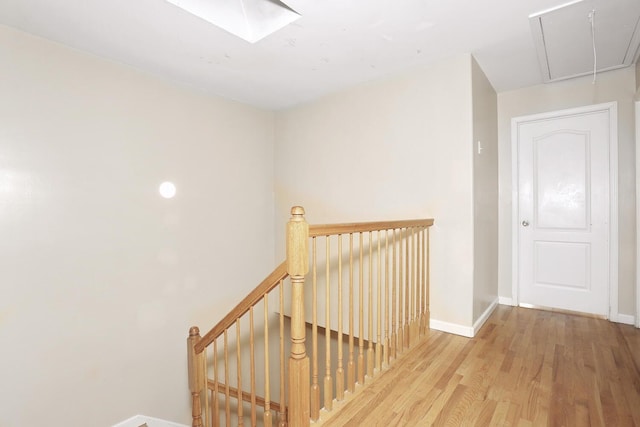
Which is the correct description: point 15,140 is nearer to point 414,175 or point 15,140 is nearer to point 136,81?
point 136,81

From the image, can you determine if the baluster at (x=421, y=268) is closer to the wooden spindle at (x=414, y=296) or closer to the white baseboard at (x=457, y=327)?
the wooden spindle at (x=414, y=296)

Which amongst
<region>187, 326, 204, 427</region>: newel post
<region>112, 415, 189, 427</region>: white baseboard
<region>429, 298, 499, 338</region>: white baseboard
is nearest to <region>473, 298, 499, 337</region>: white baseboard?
<region>429, 298, 499, 338</region>: white baseboard

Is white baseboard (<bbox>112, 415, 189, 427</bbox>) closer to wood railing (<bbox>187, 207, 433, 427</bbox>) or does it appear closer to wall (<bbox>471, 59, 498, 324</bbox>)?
wood railing (<bbox>187, 207, 433, 427</bbox>)

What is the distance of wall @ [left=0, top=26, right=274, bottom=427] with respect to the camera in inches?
84.0

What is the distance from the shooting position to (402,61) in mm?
2633

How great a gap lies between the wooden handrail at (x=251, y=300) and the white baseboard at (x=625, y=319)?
321 centimetres

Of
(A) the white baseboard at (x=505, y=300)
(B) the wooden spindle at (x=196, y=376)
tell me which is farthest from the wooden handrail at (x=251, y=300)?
(A) the white baseboard at (x=505, y=300)

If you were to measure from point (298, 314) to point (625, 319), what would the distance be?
10.4ft

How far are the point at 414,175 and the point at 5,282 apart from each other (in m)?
3.13

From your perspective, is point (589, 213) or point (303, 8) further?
point (589, 213)

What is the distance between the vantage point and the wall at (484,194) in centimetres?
262

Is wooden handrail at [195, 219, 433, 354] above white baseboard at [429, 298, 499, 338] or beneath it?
above

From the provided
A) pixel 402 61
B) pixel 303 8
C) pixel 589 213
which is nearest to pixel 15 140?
pixel 303 8

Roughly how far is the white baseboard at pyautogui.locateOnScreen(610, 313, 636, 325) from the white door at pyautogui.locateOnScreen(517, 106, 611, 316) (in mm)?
87
